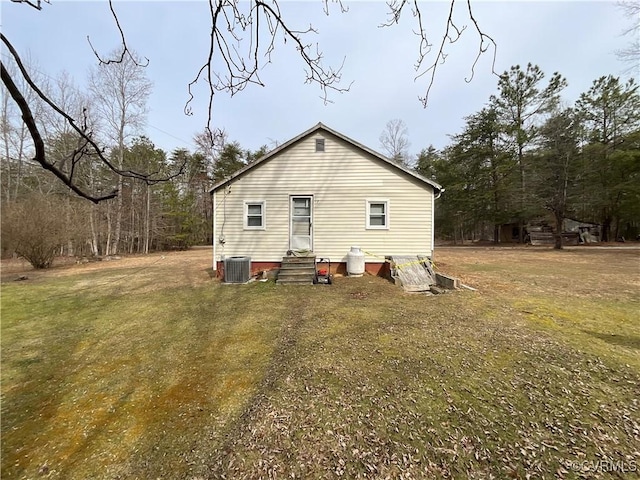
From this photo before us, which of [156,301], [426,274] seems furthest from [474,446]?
[156,301]

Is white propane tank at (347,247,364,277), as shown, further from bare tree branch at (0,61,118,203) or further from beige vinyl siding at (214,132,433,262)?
bare tree branch at (0,61,118,203)

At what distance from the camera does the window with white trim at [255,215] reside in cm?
1043

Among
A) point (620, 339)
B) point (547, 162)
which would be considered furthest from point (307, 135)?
point (547, 162)

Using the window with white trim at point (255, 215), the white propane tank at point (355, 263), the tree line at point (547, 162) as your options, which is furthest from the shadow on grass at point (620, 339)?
the tree line at point (547, 162)

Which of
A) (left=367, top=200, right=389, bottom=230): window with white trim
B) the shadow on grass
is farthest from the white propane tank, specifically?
the shadow on grass

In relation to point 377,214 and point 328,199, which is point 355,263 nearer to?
point 377,214

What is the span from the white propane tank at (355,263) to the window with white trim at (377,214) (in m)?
1.22

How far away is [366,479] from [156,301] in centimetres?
707

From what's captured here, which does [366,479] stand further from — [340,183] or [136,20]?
[340,183]

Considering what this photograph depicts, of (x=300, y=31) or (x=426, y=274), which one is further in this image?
(x=426, y=274)

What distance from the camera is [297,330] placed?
5082 millimetres

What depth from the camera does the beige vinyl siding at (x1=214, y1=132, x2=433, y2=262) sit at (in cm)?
1021

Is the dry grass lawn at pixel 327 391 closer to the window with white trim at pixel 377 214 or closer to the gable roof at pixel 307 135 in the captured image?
the window with white trim at pixel 377 214

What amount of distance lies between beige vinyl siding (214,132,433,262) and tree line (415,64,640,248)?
12.5 metres
